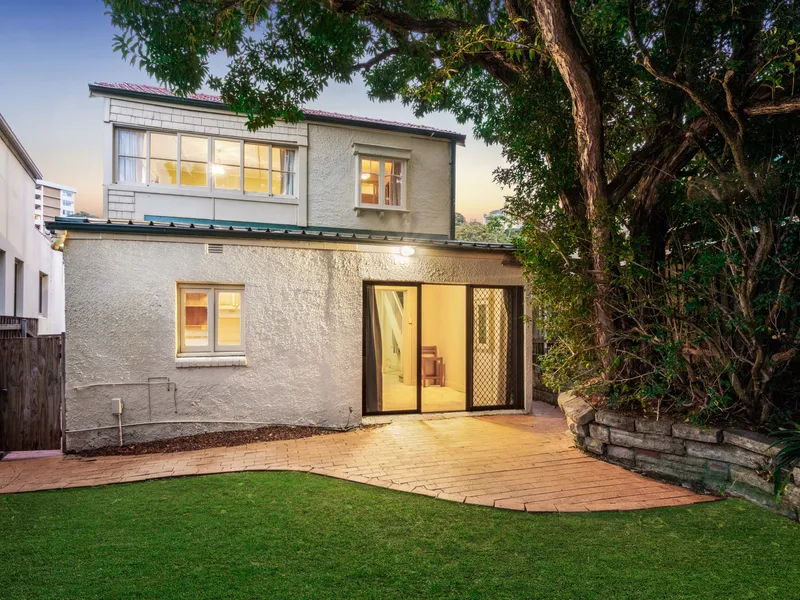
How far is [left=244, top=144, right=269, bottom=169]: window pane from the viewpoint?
1116 cm

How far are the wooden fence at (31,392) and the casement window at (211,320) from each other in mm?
1691

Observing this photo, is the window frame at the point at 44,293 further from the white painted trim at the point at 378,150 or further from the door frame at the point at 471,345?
the door frame at the point at 471,345

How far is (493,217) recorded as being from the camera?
7312 mm

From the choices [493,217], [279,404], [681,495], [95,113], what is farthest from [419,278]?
[95,113]

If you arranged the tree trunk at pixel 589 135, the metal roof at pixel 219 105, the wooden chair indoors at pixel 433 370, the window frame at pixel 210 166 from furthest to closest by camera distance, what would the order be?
the wooden chair indoors at pixel 433 370
the window frame at pixel 210 166
the metal roof at pixel 219 105
the tree trunk at pixel 589 135

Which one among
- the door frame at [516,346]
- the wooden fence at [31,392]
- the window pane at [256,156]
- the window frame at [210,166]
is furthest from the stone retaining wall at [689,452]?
the window pane at [256,156]

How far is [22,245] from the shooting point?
12367mm

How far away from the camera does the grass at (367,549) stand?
10.7ft

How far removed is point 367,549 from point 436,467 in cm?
232

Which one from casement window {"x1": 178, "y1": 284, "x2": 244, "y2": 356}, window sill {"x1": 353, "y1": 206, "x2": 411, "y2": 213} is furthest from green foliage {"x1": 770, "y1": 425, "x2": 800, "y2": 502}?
window sill {"x1": 353, "y1": 206, "x2": 411, "y2": 213}

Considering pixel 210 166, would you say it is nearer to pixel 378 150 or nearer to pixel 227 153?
pixel 227 153

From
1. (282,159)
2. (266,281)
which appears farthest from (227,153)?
(266,281)

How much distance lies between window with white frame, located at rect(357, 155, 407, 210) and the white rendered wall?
26.1ft

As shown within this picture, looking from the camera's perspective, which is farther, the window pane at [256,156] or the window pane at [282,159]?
the window pane at [282,159]
